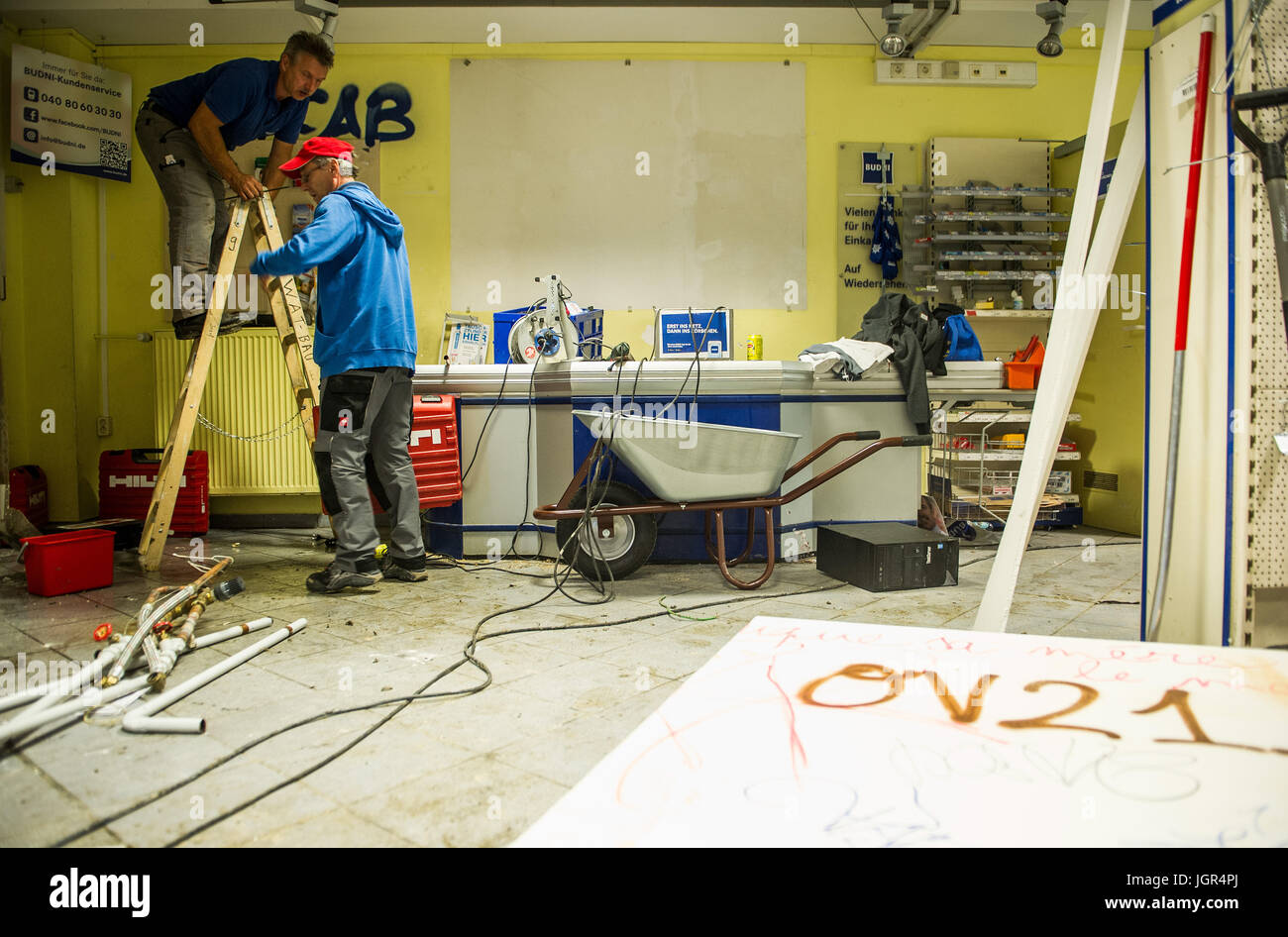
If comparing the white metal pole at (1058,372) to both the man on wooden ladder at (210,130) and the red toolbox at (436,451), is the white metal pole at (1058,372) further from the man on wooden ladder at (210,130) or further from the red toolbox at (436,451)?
the man on wooden ladder at (210,130)

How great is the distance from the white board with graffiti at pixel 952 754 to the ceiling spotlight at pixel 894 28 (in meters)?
5.00

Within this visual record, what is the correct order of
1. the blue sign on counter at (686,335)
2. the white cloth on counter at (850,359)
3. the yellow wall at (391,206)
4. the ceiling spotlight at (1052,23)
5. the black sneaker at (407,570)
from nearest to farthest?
the black sneaker at (407,570), the white cloth on counter at (850,359), the blue sign on counter at (686,335), the ceiling spotlight at (1052,23), the yellow wall at (391,206)

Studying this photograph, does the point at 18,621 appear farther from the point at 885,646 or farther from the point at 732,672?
the point at 885,646

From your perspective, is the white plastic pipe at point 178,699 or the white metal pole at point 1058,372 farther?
the white metal pole at point 1058,372

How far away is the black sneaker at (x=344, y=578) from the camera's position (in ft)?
10.6

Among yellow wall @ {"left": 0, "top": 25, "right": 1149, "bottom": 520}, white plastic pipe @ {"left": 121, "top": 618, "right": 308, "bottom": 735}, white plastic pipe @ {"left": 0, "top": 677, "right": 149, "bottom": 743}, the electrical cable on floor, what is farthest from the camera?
yellow wall @ {"left": 0, "top": 25, "right": 1149, "bottom": 520}

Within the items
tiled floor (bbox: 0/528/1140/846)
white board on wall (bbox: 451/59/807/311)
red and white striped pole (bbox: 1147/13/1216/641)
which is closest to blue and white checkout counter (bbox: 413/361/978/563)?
tiled floor (bbox: 0/528/1140/846)

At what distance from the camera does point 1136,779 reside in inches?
31.3

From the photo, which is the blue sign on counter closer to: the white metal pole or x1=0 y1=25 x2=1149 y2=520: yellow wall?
x1=0 y1=25 x2=1149 y2=520: yellow wall

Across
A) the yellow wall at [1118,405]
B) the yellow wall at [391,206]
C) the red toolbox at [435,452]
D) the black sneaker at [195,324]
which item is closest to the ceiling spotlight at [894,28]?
the yellow wall at [391,206]

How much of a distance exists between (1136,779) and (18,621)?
11.4 ft

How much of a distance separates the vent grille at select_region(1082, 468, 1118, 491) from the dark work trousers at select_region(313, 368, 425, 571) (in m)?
4.68

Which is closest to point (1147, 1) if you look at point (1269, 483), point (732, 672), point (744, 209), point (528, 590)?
point (744, 209)

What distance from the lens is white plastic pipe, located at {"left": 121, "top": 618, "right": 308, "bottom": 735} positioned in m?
1.74
